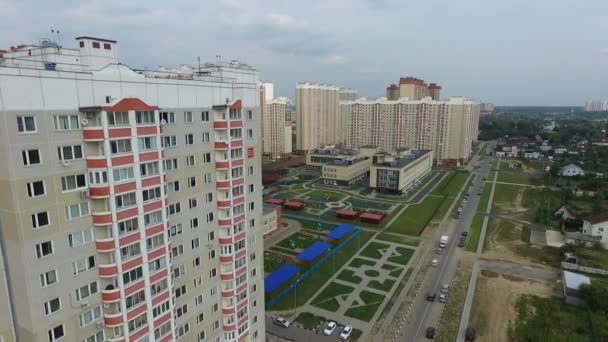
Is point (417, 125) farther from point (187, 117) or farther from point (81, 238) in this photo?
point (81, 238)

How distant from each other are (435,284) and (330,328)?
2047 centimetres

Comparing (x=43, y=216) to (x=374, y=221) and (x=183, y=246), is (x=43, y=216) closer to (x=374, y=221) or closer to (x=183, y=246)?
(x=183, y=246)

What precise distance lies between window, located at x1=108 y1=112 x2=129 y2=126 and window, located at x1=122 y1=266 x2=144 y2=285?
8.87m

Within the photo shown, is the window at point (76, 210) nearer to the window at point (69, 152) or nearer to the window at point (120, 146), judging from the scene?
the window at point (69, 152)

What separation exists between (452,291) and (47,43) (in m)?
54.9

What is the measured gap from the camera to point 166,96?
23.8m

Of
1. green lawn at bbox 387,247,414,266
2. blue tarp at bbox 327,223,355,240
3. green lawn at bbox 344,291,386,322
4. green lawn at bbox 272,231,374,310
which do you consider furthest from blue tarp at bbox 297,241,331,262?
green lawn at bbox 344,291,386,322

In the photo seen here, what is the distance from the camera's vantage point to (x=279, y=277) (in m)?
55.2

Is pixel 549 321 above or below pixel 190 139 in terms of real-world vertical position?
below

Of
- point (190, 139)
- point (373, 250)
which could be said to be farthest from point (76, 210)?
point (373, 250)

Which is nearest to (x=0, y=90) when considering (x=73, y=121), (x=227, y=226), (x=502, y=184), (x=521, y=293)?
(x=73, y=121)

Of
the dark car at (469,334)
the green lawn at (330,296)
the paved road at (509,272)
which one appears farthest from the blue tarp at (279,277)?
the paved road at (509,272)

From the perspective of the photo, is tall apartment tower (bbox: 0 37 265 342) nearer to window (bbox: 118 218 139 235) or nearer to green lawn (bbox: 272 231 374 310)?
window (bbox: 118 218 139 235)

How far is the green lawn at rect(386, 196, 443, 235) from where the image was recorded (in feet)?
260
